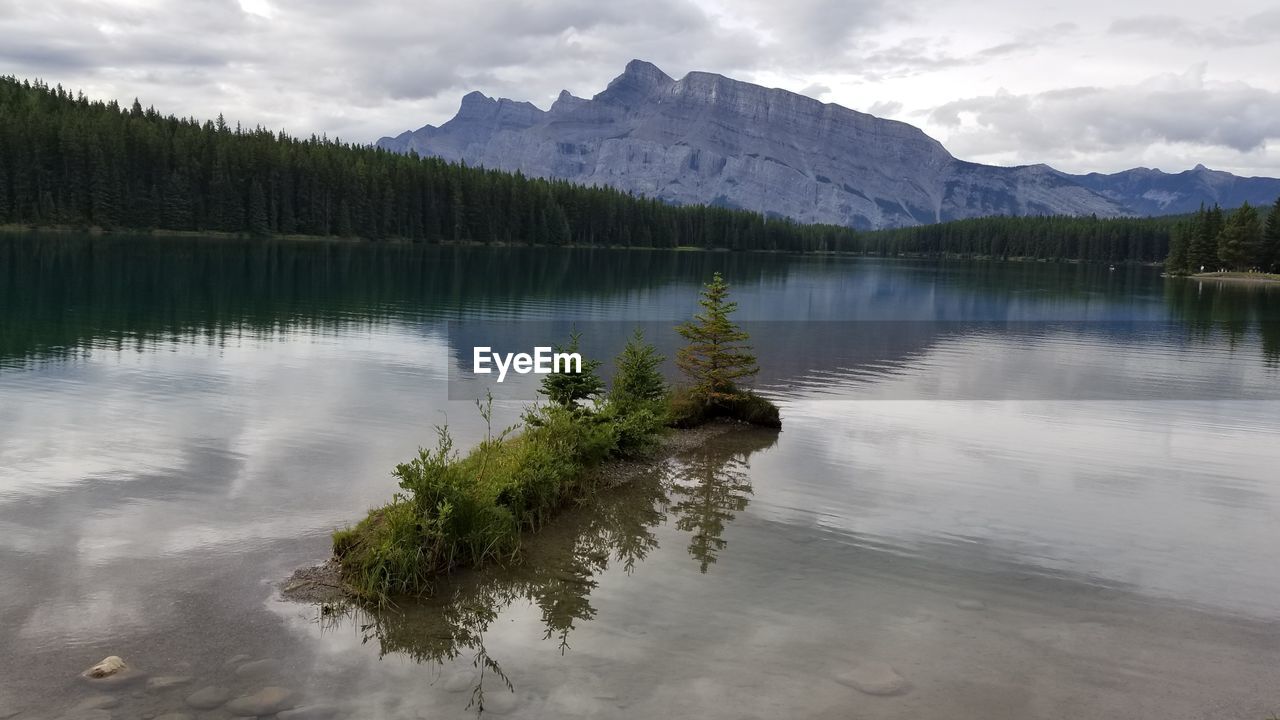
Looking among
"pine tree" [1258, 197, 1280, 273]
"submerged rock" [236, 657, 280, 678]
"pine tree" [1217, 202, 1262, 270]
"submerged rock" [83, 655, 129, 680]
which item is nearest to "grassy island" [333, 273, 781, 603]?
"submerged rock" [236, 657, 280, 678]

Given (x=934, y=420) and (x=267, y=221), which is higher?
(x=267, y=221)

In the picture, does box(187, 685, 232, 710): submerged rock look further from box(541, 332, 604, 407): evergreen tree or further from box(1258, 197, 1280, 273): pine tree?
box(1258, 197, 1280, 273): pine tree

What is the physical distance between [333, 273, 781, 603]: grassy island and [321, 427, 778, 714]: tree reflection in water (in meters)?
0.46

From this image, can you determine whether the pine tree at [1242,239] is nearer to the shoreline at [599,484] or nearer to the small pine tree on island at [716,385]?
the small pine tree on island at [716,385]

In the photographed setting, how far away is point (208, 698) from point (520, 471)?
27.9 ft

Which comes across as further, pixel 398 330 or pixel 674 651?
pixel 398 330

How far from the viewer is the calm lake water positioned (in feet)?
38.7

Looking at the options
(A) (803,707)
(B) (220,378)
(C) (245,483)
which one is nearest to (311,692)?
(A) (803,707)

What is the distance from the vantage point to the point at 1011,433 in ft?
102

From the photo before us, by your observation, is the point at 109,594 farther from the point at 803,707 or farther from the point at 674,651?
the point at 803,707

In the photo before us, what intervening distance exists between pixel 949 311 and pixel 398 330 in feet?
214

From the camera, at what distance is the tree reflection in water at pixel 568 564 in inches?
515

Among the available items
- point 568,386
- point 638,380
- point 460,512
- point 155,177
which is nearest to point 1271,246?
point 638,380

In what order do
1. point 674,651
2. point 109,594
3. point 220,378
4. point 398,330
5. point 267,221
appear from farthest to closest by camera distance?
point 267,221
point 398,330
point 220,378
point 109,594
point 674,651
